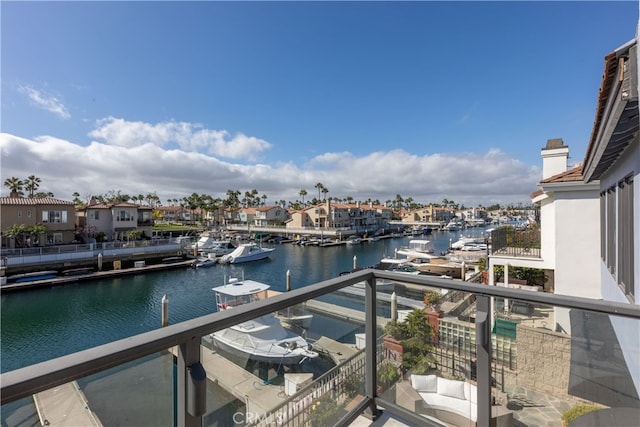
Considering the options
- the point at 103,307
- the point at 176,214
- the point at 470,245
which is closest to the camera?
the point at 103,307

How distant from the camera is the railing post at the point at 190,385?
2.94 feet

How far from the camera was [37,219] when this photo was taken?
20.6 m

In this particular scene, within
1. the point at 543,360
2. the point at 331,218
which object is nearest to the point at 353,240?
→ the point at 331,218

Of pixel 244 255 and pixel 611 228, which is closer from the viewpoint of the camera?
pixel 611 228

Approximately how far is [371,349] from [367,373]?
0.52ft

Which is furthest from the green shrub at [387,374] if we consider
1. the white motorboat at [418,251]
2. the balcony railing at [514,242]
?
the white motorboat at [418,251]

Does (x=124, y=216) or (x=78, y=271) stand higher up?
(x=124, y=216)

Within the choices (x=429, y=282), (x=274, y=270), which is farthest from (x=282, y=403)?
(x=274, y=270)

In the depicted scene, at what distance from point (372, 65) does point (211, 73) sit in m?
6.90

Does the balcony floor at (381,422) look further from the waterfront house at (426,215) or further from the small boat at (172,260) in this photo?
the waterfront house at (426,215)

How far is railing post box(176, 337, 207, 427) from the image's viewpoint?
35.3 inches

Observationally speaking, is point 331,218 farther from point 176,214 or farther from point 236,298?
point 176,214

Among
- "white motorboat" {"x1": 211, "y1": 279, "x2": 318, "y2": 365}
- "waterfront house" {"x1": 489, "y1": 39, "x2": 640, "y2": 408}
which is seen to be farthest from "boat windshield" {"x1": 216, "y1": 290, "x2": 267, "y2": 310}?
"white motorboat" {"x1": 211, "y1": 279, "x2": 318, "y2": 365}

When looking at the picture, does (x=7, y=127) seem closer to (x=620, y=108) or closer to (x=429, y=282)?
(x=429, y=282)
